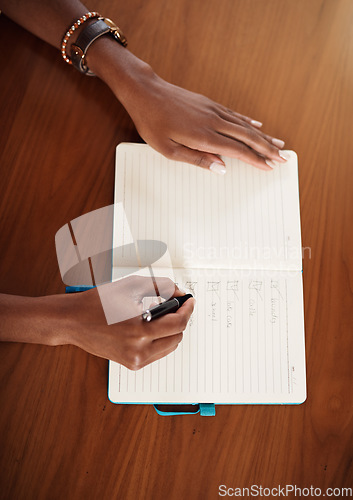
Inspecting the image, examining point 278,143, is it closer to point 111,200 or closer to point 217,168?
point 217,168

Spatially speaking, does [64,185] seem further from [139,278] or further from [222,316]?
[222,316]

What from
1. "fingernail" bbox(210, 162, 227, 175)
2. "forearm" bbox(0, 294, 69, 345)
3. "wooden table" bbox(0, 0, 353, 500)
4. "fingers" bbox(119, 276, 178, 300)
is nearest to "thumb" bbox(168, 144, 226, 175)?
"fingernail" bbox(210, 162, 227, 175)

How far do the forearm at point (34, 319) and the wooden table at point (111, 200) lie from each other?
4cm

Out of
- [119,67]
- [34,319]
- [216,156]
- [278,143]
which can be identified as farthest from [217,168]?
[34,319]

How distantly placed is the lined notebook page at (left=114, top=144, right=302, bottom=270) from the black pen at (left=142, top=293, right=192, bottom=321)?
9cm

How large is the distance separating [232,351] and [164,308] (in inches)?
7.0

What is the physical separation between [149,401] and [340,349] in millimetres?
371

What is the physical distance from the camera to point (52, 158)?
0.77 meters

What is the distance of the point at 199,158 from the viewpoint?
0.75 metres

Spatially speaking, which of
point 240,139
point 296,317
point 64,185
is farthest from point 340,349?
point 64,185

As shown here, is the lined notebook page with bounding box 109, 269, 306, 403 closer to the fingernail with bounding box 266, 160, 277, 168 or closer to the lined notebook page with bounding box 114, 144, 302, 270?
the lined notebook page with bounding box 114, 144, 302, 270

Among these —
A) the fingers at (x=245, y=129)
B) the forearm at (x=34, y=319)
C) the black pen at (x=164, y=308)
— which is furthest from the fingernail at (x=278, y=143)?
the forearm at (x=34, y=319)

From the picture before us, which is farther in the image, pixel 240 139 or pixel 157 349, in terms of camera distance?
pixel 240 139

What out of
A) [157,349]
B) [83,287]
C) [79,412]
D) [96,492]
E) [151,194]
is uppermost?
[151,194]
